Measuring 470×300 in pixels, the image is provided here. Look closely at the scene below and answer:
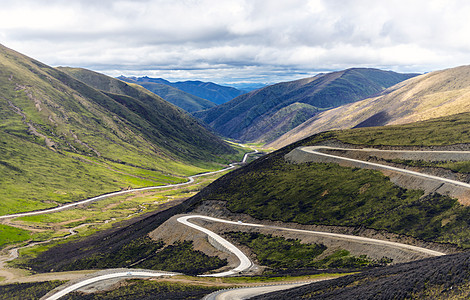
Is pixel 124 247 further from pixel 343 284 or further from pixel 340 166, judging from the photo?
pixel 343 284

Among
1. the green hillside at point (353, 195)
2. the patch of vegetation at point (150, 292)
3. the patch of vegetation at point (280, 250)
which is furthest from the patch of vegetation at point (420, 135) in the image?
the patch of vegetation at point (150, 292)

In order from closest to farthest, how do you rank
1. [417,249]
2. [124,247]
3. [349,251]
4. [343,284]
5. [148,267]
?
1. [343,284]
2. [417,249]
3. [349,251]
4. [148,267]
5. [124,247]

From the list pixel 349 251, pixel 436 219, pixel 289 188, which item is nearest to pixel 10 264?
pixel 289 188

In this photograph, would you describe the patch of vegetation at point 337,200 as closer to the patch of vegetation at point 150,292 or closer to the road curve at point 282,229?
the road curve at point 282,229

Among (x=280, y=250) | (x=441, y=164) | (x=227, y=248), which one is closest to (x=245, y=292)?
(x=280, y=250)

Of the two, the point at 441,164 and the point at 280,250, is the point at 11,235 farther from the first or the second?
the point at 441,164

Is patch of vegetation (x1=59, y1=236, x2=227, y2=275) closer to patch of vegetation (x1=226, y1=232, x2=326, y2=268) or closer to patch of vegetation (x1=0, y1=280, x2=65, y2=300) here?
patch of vegetation (x1=226, y1=232, x2=326, y2=268)
